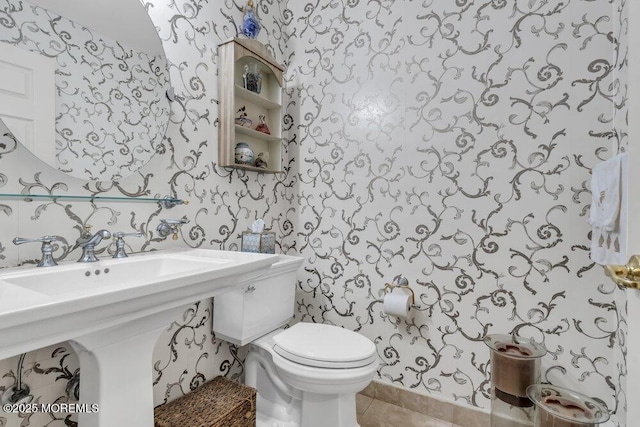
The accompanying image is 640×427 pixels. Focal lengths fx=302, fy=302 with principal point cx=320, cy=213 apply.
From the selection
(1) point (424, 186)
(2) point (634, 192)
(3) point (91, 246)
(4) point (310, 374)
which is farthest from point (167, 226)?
(2) point (634, 192)

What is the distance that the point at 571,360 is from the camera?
1.36 metres

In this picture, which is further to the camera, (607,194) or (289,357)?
(289,357)

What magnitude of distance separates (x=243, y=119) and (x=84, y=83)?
743 mm

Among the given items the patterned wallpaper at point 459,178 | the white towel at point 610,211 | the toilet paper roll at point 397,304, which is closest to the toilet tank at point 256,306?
the patterned wallpaper at point 459,178

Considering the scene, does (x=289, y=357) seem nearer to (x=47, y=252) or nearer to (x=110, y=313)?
(x=110, y=313)

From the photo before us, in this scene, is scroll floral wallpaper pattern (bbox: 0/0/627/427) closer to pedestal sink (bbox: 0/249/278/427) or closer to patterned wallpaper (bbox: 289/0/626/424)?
patterned wallpaper (bbox: 289/0/626/424)

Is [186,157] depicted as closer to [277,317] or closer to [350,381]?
[277,317]

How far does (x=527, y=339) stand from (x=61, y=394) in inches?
74.5

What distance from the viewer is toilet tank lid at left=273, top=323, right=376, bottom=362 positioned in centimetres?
126

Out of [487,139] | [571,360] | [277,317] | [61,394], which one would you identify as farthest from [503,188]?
[61,394]

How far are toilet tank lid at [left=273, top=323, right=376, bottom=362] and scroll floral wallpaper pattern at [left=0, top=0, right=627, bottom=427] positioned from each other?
0.39 meters

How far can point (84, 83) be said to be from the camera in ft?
3.48

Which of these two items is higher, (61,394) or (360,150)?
(360,150)

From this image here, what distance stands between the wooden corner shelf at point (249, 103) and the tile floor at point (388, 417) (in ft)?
4.80
